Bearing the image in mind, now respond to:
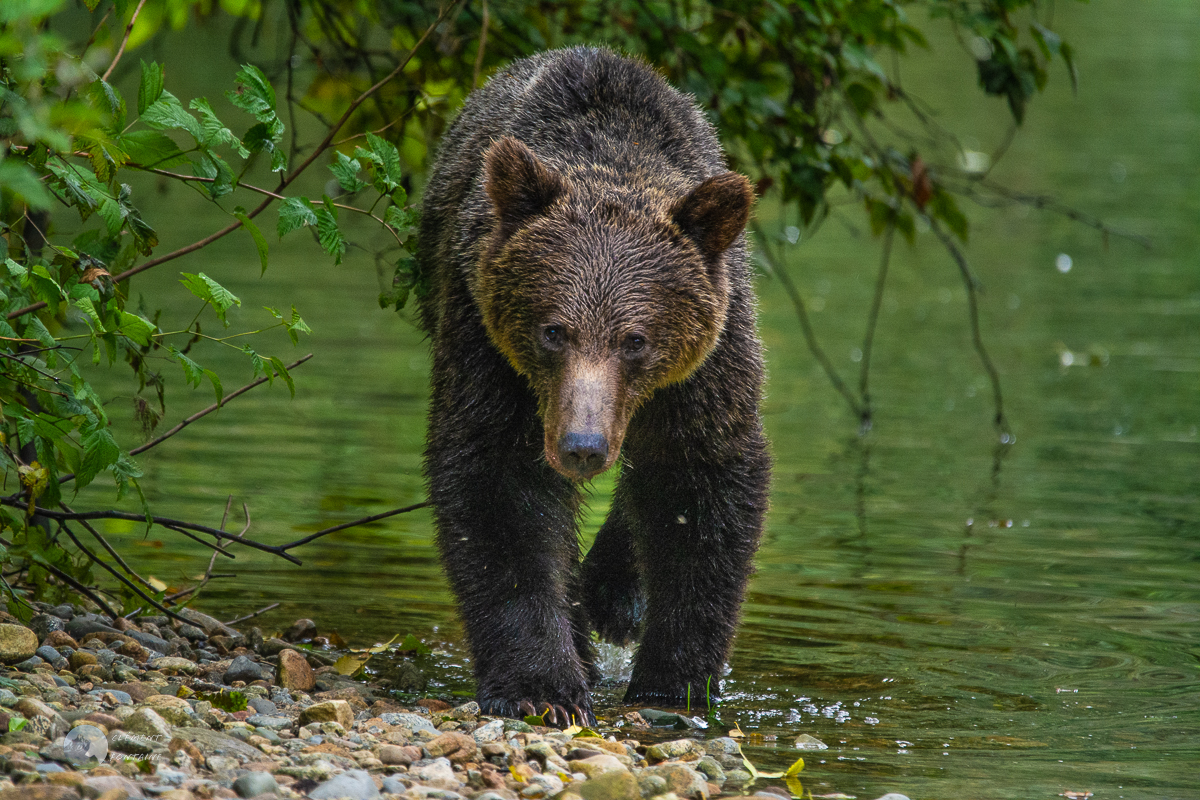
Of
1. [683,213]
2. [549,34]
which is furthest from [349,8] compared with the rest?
[683,213]

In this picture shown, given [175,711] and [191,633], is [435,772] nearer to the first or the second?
[175,711]

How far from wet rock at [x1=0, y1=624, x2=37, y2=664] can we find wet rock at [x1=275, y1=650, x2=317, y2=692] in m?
0.85

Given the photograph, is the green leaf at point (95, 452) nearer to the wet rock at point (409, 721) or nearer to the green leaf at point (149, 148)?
the green leaf at point (149, 148)

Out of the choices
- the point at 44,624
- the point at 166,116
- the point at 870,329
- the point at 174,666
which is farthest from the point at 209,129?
the point at 870,329

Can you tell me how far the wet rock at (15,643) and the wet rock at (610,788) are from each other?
2.00 metres

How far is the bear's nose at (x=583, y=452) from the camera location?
15.2ft

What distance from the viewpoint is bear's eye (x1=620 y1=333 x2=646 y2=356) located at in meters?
4.98

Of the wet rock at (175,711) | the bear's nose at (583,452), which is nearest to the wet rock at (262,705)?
the wet rock at (175,711)

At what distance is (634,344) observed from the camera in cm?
501

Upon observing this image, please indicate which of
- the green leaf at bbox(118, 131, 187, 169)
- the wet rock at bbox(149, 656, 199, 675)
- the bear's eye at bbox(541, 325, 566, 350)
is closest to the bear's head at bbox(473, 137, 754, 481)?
the bear's eye at bbox(541, 325, 566, 350)

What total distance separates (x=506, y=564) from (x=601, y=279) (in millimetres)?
1130

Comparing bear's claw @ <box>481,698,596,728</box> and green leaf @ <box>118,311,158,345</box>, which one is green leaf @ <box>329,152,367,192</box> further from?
bear's claw @ <box>481,698,596,728</box>

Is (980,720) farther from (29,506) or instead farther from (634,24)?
(634,24)

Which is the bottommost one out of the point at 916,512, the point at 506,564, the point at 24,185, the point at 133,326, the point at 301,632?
the point at 301,632
